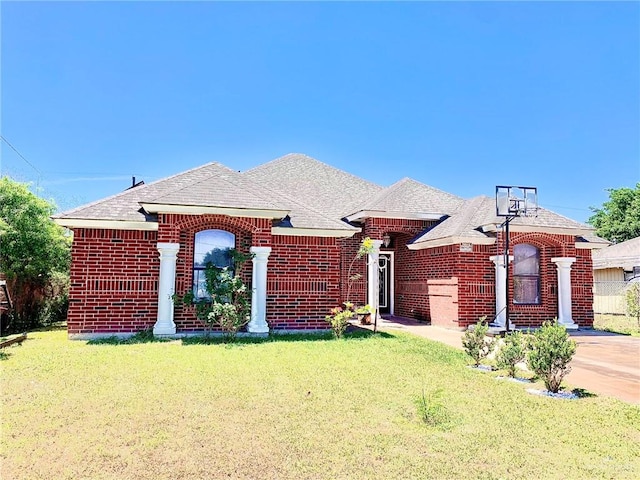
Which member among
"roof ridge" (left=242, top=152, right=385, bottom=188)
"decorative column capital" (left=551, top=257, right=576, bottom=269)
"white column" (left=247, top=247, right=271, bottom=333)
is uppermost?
"roof ridge" (left=242, top=152, right=385, bottom=188)

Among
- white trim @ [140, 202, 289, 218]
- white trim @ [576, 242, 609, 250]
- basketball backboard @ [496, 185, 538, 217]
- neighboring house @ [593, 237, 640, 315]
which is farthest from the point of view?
neighboring house @ [593, 237, 640, 315]

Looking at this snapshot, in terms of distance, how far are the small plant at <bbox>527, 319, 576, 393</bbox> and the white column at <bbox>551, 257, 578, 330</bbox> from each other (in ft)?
26.8

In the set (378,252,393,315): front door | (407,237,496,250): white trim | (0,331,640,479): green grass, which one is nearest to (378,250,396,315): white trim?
(378,252,393,315): front door

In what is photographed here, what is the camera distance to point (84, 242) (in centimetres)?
1005

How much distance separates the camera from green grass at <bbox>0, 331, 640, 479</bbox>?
353 centimetres

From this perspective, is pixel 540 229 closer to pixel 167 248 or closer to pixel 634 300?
pixel 634 300

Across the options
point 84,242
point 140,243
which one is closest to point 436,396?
point 140,243

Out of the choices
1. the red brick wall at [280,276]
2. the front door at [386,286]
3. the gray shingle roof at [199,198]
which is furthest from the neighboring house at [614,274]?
the gray shingle roof at [199,198]

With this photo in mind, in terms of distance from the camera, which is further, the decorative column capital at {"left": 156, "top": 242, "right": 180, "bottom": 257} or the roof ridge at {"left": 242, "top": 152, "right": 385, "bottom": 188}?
the roof ridge at {"left": 242, "top": 152, "right": 385, "bottom": 188}

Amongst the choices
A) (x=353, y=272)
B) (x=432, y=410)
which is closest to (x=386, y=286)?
(x=353, y=272)

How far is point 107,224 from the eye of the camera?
10023 millimetres

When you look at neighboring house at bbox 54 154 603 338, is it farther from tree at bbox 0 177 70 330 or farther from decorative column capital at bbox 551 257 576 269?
tree at bbox 0 177 70 330

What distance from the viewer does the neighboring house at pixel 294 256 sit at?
10055 millimetres

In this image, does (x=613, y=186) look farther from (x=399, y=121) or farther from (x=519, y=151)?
(x=399, y=121)
